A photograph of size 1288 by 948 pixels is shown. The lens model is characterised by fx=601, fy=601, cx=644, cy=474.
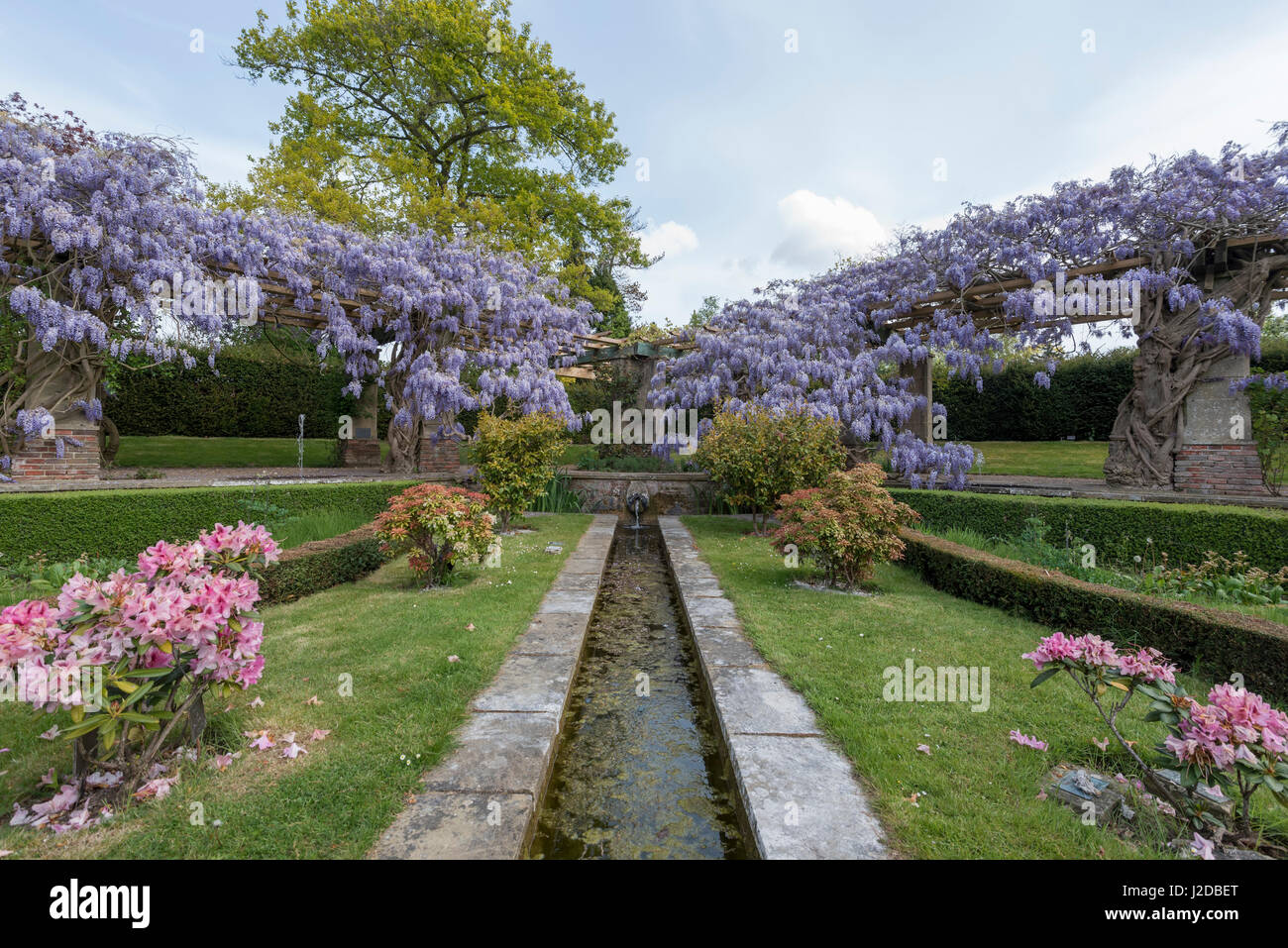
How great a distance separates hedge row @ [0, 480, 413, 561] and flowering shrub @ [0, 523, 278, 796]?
4.69 meters

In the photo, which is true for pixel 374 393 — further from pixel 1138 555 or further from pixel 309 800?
pixel 1138 555

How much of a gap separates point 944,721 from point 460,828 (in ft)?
8.29

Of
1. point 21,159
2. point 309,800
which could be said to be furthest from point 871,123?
point 21,159

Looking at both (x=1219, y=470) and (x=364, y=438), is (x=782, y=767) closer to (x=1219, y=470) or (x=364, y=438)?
(x=1219, y=470)

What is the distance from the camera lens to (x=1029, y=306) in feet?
31.3

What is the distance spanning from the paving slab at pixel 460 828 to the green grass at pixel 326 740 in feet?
0.29

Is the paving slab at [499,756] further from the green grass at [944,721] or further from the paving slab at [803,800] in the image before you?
the green grass at [944,721]

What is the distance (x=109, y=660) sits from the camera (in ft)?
7.39

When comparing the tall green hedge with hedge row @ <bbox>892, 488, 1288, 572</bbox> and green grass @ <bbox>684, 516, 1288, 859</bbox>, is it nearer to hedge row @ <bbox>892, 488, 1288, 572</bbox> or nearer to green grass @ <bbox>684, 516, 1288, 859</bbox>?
green grass @ <bbox>684, 516, 1288, 859</bbox>

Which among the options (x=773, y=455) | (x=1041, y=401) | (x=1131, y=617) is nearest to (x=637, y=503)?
(x=773, y=455)

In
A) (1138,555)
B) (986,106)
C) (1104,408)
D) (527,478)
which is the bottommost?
(1138,555)

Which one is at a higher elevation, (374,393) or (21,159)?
(21,159)

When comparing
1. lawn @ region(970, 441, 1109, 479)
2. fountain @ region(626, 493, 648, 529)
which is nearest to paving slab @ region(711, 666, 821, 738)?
fountain @ region(626, 493, 648, 529)
